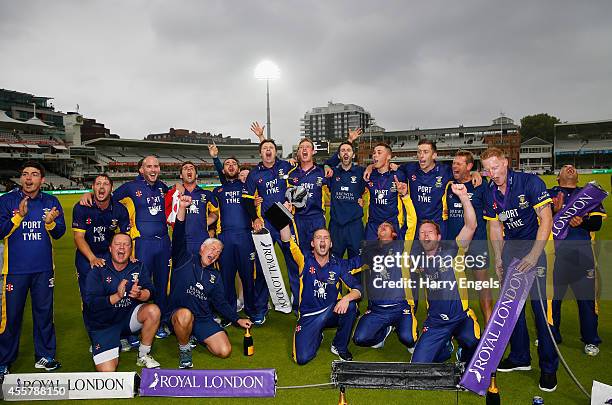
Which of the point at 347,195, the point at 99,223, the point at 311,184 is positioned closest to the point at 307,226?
the point at 311,184

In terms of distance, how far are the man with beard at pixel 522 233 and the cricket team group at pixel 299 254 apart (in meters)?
0.01

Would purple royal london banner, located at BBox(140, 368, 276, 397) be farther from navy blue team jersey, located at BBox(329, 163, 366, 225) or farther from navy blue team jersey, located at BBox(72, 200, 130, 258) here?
navy blue team jersey, located at BBox(329, 163, 366, 225)

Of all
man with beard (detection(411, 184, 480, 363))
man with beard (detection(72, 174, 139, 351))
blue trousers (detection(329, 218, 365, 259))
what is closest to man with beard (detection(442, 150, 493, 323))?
man with beard (detection(411, 184, 480, 363))

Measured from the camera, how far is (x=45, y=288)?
457 cm

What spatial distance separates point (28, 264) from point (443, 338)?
451cm

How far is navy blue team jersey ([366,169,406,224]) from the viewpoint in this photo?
5.91 m

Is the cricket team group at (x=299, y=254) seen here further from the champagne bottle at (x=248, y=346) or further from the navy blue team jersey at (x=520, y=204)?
the champagne bottle at (x=248, y=346)

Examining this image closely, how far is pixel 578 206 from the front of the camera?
4.46m

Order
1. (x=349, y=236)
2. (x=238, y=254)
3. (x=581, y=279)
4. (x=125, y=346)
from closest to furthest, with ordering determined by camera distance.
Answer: (x=581, y=279) < (x=125, y=346) < (x=238, y=254) < (x=349, y=236)

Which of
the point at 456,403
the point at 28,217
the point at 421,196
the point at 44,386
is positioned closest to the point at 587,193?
the point at 421,196

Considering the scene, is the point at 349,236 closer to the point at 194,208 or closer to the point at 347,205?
the point at 347,205

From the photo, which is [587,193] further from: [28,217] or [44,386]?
[28,217]

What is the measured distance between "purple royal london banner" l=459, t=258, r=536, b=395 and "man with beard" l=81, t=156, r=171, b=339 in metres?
3.95

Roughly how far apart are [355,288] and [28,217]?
376cm
